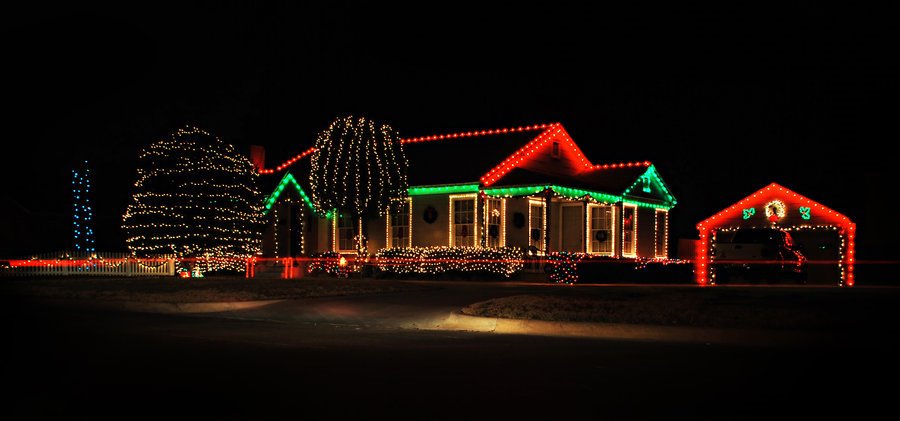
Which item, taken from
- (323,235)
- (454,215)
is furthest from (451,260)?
(323,235)

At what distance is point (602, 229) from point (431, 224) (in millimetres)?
7092

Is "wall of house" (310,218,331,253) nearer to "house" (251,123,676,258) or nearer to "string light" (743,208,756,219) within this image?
"house" (251,123,676,258)

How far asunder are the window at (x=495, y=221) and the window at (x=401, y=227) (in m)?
3.33

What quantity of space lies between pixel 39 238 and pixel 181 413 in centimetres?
5545

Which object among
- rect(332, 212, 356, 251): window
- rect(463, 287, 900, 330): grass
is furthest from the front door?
rect(463, 287, 900, 330): grass

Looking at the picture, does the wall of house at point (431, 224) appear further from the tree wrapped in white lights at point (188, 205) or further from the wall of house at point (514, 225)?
the tree wrapped in white lights at point (188, 205)

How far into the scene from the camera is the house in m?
32.7

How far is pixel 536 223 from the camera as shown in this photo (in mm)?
34875

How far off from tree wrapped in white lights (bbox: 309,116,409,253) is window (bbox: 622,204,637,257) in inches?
373

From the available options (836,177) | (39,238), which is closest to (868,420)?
(836,177)

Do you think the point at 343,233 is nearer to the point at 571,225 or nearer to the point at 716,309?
the point at 571,225

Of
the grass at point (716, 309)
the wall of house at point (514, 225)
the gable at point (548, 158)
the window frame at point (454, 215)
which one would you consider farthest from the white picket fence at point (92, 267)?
the grass at point (716, 309)

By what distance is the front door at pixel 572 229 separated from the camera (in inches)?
1422

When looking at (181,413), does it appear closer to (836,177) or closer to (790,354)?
(790,354)
